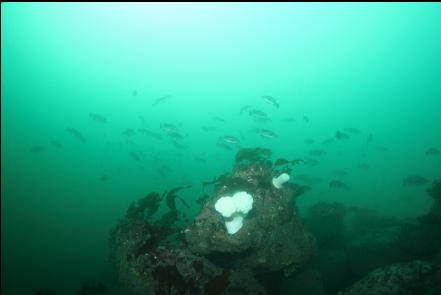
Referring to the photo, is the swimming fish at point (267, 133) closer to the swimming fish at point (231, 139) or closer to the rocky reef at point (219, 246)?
the swimming fish at point (231, 139)

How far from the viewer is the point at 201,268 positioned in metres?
6.39

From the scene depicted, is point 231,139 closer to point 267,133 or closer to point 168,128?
point 267,133

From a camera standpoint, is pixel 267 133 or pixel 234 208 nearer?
pixel 234 208

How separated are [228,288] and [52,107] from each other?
107m

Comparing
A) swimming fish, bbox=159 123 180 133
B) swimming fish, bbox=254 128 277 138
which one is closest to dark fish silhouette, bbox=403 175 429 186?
swimming fish, bbox=254 128 277 138

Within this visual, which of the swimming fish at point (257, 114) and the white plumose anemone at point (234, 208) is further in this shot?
the swimming fish at point (257, 114)

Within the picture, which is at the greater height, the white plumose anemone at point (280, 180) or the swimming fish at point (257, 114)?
the swimming fish at point (257, 114)

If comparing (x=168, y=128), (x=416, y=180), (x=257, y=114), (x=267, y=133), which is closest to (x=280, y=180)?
(x=267, y=133)

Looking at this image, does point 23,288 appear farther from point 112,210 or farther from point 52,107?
point 52,107

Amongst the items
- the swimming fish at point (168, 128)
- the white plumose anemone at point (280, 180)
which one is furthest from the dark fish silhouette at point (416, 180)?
the swimming fish at point (168, 128)

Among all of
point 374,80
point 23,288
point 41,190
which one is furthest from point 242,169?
point 374,80

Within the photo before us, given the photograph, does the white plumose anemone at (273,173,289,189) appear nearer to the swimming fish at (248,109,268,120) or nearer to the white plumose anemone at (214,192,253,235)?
the white plumose anemone at (214,192,253,235)

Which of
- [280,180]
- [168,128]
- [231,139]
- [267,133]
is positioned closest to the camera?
[280,180]

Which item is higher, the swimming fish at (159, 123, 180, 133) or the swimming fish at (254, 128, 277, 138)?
the swimming fish at (159, 123, 180, 133)
